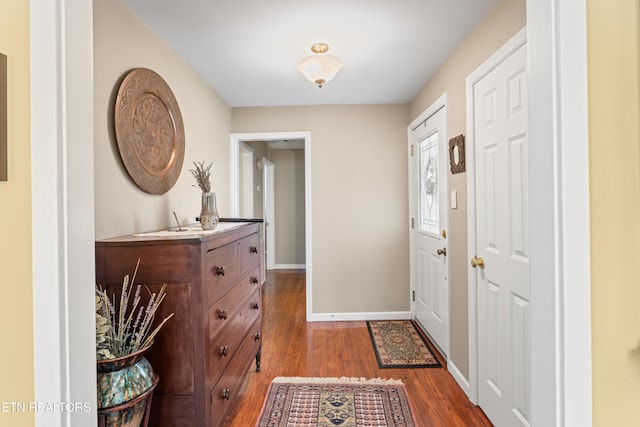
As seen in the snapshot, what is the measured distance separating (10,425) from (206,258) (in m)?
0.81

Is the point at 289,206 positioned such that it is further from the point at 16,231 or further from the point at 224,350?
the point at 16,231

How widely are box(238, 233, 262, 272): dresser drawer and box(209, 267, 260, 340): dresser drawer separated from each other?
63 millimetres

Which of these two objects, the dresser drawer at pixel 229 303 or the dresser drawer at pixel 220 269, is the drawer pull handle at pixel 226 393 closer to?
the dresser drawer at pixel 229 303

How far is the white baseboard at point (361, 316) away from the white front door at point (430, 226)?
0.15 meters

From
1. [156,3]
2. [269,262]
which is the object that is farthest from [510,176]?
[269,262]

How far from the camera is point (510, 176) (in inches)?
67.3

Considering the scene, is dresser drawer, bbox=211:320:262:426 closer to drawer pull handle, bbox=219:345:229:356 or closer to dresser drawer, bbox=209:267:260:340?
drawer pull handle, bbox=219:345:229:356

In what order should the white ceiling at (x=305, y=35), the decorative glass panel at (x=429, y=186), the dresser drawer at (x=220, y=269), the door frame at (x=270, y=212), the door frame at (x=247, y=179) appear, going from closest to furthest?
the dresser drawer at (x=220, y=269) → the white ceiling at (x=305, y=35) → the decorative glass panel at (x=429, y=186) → the door frame at (x=247, y=179) → the door frame at (x=270, y=212)

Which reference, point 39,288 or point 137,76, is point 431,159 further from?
point 39,288

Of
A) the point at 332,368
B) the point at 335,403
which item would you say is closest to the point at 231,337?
the point at 335,403

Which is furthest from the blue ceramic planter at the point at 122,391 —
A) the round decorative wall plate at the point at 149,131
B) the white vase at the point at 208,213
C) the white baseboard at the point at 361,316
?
the white baseboard at the point at 361,316

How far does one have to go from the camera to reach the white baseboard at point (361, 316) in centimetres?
364

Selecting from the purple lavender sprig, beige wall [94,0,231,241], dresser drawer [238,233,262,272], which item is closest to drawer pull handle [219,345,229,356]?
the purple lavender sprig

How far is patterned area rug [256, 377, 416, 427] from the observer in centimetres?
193
